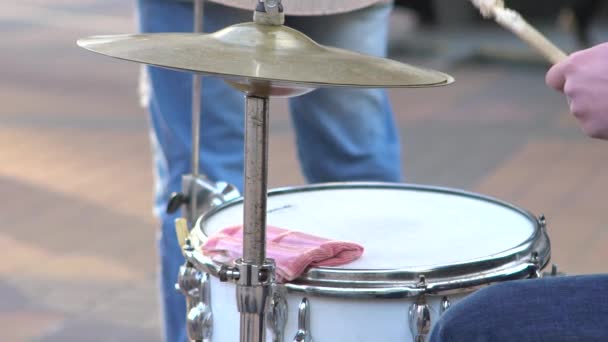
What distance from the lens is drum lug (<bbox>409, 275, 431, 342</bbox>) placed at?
1354mm

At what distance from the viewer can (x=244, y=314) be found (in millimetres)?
1359

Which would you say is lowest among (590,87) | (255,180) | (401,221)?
(401,221)

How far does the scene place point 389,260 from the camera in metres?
1.44

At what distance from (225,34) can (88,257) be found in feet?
6.54

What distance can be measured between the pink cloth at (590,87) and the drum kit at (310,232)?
0.16m

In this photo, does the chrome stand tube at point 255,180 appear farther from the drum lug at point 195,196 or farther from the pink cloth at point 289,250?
the drum lug at point 195,196

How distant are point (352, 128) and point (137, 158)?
2.24 meters

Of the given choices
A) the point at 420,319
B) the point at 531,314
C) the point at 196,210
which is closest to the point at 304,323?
the point at 420,319

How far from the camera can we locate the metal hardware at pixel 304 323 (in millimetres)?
1373

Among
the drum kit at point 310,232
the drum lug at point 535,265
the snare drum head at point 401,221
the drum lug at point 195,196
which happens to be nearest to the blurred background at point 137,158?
the drum lug at point 195,196

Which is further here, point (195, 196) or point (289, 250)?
point (195, 196)

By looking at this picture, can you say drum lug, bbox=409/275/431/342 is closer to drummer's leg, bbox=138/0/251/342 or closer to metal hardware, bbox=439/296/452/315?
metal hardware, bbox=439/296/452/315

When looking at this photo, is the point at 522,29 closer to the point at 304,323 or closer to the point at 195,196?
the point at 304,323

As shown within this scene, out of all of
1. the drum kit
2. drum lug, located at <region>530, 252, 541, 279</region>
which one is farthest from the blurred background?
drum lug, located at <region>530, 252, 541, 279</region>
